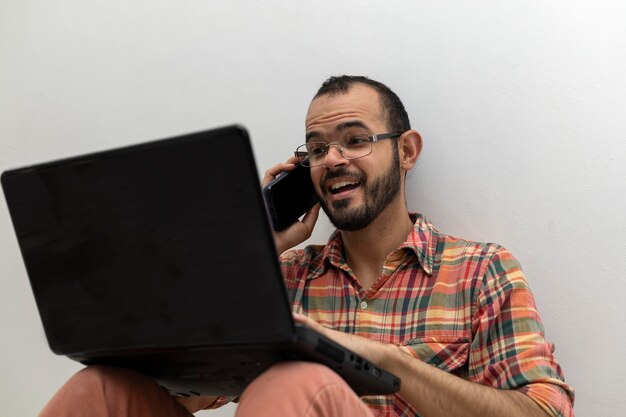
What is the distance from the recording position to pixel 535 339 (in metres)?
1.16

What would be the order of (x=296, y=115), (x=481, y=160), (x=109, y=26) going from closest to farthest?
1. (x=481, y=160)
2. (x=296, y=115)
3. (x=109, y=26)

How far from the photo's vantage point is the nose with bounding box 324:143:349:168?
1.40 metres

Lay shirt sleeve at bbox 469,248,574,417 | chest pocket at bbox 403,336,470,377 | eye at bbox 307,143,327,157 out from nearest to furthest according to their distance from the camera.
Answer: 1. shirt sleeve at bbox 469,248,574,417
2. chest pocket at bbox 403,336,470,377
3. eye at bbox 307,143,327,157

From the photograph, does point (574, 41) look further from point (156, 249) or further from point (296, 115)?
point (156, 249)

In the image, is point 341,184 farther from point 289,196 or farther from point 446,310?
point 446,310

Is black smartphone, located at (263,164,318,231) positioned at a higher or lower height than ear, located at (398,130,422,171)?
lower

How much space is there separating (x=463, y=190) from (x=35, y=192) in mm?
889

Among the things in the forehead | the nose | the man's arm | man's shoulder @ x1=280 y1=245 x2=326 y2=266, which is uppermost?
the forehead

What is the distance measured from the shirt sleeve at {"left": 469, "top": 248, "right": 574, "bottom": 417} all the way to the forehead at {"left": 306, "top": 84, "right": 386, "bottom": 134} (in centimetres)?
38

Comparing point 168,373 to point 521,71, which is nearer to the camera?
point 168,373

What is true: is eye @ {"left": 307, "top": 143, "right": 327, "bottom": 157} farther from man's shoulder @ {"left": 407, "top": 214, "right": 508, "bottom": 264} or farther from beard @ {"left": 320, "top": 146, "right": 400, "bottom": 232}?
man's shoulder @ {"left": 407, "top": 214, "right": 508, "bottom": 264}

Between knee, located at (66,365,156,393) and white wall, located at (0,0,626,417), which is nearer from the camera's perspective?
knee, located at (66,365,156,393)

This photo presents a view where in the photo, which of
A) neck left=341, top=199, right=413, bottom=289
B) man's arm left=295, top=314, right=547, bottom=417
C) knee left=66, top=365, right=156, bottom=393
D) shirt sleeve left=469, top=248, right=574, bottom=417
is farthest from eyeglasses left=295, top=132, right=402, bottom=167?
knee left=66, top=365, right=156, bottom=393

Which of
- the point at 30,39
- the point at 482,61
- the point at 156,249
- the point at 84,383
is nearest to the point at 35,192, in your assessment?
the point at 156,249
